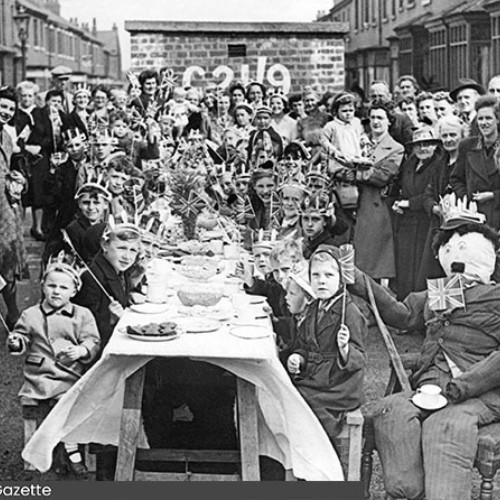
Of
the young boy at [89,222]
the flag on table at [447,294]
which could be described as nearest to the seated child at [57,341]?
the young boy at [89,222]

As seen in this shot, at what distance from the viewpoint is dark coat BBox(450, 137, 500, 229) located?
4.88 metres

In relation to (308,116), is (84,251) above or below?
below

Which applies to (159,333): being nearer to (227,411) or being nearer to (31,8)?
(227,411)

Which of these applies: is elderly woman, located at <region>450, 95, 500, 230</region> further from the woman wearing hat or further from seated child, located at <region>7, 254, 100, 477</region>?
the woman wearing hat

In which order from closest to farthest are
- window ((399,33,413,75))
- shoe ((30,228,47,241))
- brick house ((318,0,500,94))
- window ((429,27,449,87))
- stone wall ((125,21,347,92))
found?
shoe ((30,228,47,241))
brick house ((318,0,500,94))
stone wall ((125,21,347,92))
window ((429,27,449,87))
window ((399,33,413,75))

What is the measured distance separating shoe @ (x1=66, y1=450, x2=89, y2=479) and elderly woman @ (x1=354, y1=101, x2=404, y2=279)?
2.69 meters

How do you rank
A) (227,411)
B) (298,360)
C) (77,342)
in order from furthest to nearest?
(227,411) < (77,342) < (298,360)

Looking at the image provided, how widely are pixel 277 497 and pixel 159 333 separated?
642 mm

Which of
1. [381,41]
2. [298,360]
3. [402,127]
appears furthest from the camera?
[381,41]

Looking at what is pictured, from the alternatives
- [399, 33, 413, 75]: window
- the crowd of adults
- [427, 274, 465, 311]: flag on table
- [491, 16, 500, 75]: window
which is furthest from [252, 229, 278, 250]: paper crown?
[399, 33, 413, 75]: window

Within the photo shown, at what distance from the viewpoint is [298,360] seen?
122 inches

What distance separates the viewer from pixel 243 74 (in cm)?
1315

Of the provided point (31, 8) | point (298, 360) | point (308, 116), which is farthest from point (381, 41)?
point (298, 360)

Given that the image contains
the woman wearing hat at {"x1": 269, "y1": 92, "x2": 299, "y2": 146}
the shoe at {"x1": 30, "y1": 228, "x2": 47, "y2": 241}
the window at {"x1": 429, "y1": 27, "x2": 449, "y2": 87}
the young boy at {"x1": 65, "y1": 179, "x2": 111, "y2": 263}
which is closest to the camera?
Answer: the young boy at {"x1": 65, "y1": 179, "x2": 111, "y2": 263}
